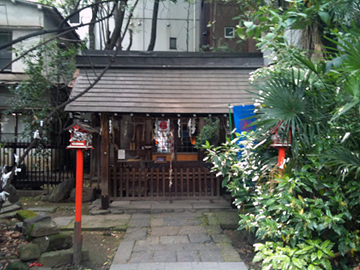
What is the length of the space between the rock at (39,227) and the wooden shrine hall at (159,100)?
8.65ft

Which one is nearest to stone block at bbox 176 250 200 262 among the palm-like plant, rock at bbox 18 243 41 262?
rock at bbox 18 243 41 262

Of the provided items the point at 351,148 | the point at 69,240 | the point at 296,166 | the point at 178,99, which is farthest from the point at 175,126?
the point at 351,148

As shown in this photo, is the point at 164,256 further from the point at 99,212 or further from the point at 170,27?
the point at 170,27

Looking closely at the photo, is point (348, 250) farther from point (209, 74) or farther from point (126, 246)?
point (209, 74)

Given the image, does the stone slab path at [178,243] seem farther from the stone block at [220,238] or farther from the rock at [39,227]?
the rock at [39,227]

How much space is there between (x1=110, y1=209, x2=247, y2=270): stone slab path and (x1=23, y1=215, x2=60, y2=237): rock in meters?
1.29

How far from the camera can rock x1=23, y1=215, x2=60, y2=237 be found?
4.92 m

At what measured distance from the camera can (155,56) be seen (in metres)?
9.30

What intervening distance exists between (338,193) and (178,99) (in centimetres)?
537

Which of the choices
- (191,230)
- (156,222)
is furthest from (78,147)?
(191,230)

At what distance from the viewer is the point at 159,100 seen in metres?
7.90

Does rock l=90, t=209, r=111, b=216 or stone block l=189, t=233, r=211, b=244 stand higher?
rock l=90, t=209, r=111, b=216

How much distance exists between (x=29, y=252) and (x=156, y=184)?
449 centimetres

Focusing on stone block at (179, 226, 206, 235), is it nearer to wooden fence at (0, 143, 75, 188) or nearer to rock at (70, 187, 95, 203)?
rock at (70, 187, 95, 203)
